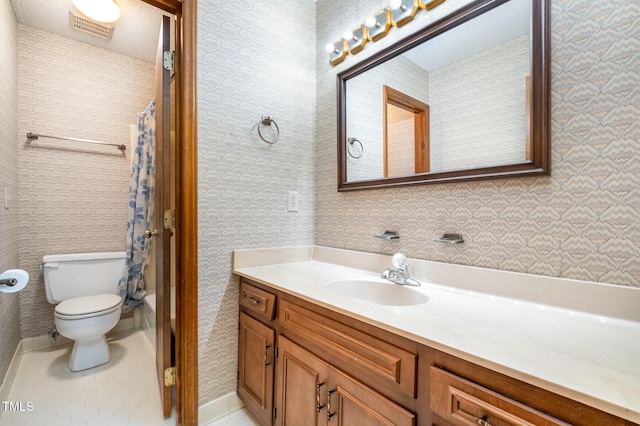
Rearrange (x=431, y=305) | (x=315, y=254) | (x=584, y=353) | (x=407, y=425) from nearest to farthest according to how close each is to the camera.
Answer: (x=584, y=353) < (x=407, y=425) < (x=431, y=305) < (x=315, y=254)

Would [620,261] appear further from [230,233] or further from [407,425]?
[230,233]

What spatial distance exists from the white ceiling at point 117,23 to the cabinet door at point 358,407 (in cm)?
249

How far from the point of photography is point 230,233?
4.75 feet

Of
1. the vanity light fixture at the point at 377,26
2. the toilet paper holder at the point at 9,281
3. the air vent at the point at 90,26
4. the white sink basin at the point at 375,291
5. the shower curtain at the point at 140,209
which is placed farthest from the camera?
the shower curtain at the point at 140,209

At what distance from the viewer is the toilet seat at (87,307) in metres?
1.77

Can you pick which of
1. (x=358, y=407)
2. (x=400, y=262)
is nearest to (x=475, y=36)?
(x=400, y=262)

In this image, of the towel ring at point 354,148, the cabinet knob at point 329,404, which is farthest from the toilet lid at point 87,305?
the towel ring at point 354,148

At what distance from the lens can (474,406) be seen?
589 millimetres

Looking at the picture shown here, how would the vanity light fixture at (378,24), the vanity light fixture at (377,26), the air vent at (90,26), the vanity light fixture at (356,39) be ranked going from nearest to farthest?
1. the vanity light fixture at (377,26)
2. the vanity light fixture at (378,24)
3. the vanity light fixture at (356,39)
4. the air vent at (90,26)

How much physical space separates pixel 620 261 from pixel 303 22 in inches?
75.8

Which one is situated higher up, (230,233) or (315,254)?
(230,233)

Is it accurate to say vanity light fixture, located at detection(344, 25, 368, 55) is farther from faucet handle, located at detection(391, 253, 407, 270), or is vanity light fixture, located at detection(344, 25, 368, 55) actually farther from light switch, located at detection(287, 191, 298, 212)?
faucet handle, located at detection(391, 253, 407, 270)

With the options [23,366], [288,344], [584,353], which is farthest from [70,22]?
[584,353]

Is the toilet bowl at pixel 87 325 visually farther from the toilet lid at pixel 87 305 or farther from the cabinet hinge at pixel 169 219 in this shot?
the cabinet hinge at pixel 169 219
